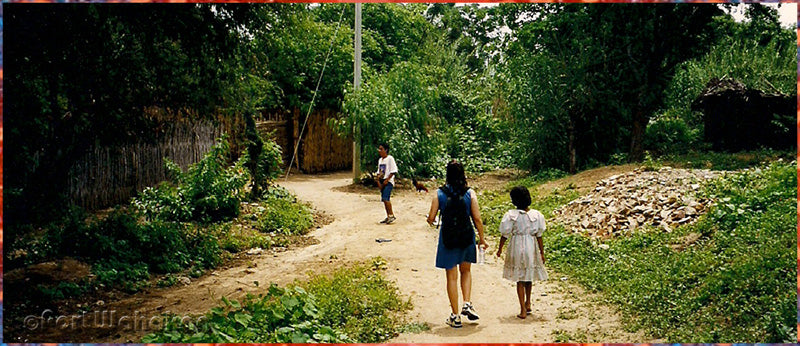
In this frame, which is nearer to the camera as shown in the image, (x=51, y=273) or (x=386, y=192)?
(x=51, y=273)

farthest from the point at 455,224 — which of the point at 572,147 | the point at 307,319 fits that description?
the point at 572,147

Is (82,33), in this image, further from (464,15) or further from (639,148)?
(464,15)

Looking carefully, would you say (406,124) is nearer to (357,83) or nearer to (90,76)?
(357,83)

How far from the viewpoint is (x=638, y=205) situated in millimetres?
10688

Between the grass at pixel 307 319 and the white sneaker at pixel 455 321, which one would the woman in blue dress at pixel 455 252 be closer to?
the white sneaker at pixel 455 321

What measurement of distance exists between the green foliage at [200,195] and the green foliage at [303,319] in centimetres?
435

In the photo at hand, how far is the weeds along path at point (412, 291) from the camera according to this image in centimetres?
613

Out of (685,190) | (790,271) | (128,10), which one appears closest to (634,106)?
(685,190)

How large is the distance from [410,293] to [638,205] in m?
4.79

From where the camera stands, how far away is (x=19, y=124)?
6.78 meters

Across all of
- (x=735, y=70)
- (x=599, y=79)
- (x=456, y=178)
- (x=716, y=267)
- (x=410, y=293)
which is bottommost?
(x=410, y=293)

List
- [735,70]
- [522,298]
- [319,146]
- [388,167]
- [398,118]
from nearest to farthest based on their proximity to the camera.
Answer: [522,298] < [388,167] < [398,118] < [319,146] < [735,70]

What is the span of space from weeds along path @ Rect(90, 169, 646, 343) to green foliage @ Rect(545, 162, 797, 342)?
1.34 ft

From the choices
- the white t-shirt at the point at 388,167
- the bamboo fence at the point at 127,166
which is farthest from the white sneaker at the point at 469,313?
the bamboo fence at the point at 127,166
